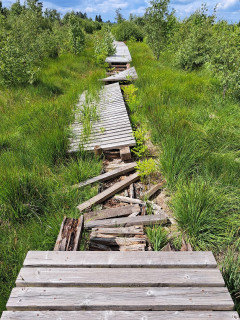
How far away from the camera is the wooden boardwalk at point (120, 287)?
5.19ft

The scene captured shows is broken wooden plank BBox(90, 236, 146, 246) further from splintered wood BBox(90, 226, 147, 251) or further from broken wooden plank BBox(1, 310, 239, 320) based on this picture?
broken wooden plank BBox(1, 310, 239, 320)

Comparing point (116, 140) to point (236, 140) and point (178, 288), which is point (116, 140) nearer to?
point (236, 140)

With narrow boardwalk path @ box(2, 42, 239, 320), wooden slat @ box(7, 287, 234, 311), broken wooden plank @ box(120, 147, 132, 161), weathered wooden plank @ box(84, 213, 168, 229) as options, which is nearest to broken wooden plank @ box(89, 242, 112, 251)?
weathered wooden plank @ box(84, 213, 168, 229)

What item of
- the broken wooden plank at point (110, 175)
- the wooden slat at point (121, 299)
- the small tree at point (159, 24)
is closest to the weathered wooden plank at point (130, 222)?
the broken wooden plank at point (110, 175)

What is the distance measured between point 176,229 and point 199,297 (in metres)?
1.08

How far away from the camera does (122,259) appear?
197 cm

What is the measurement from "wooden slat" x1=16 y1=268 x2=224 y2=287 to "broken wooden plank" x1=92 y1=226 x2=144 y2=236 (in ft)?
2.62

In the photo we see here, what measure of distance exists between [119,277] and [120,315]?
29 cm

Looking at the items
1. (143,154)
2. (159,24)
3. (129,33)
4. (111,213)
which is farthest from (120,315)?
(129,33)

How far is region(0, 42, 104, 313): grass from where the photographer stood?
2.42 m

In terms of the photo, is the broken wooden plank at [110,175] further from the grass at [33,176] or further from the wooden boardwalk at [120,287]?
the wooden boardwalk at [120,287]

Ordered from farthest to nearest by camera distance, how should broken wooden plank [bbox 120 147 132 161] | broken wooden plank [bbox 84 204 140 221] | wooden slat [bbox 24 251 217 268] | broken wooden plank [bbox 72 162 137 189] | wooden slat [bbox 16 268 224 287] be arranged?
broken wooden plank [bbox 120 147 132 161] → broken wooden plank [bbox 72 162 137 189] → broken wooden plank [bbox 84 204 140 221] → wooden slat [bbox 24 251 217 268] → wooden slat [bbox 16 268 224 287]

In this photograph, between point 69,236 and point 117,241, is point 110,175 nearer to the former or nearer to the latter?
point 117,241

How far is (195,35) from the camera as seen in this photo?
1000 centimetres
